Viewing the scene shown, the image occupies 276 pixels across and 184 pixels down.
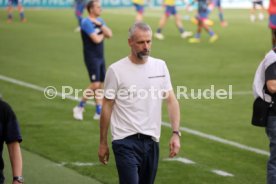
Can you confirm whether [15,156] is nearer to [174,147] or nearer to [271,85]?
[174,147]

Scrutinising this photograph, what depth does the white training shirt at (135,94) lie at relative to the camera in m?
8.24

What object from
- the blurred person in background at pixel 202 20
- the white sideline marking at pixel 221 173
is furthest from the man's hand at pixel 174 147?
the blurred person in background at pixel 202 20

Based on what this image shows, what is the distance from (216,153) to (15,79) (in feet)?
29.0

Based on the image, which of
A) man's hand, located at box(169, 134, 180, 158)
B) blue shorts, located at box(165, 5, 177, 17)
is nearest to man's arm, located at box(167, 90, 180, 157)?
man's hand, located at box(169, 134, 180, 158)

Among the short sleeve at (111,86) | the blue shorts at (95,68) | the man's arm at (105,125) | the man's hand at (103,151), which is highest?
the short sleeve at (111,86)

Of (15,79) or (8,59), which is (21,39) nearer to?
(8,59)

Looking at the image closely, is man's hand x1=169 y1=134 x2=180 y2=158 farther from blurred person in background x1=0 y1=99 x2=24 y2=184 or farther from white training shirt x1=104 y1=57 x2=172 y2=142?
blurred person in background x1=0 y1=99 x2=24 y2=184

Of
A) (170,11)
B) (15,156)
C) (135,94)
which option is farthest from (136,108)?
(170,11)

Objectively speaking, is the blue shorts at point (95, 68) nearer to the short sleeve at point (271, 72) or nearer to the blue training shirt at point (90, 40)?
the blue training shirt at point (90, 40)

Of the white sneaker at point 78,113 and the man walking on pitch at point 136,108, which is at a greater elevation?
the man walking on pitch at point 136,108

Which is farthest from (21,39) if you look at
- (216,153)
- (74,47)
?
(216,153)

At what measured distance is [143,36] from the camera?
8.12 metres

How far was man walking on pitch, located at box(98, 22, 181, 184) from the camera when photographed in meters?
8.23

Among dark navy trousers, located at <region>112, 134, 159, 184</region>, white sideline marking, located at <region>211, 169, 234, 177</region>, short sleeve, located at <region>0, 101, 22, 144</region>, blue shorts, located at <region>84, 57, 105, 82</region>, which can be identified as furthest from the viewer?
blue shorts, located at <region>84, 57, 105, 82</region>
